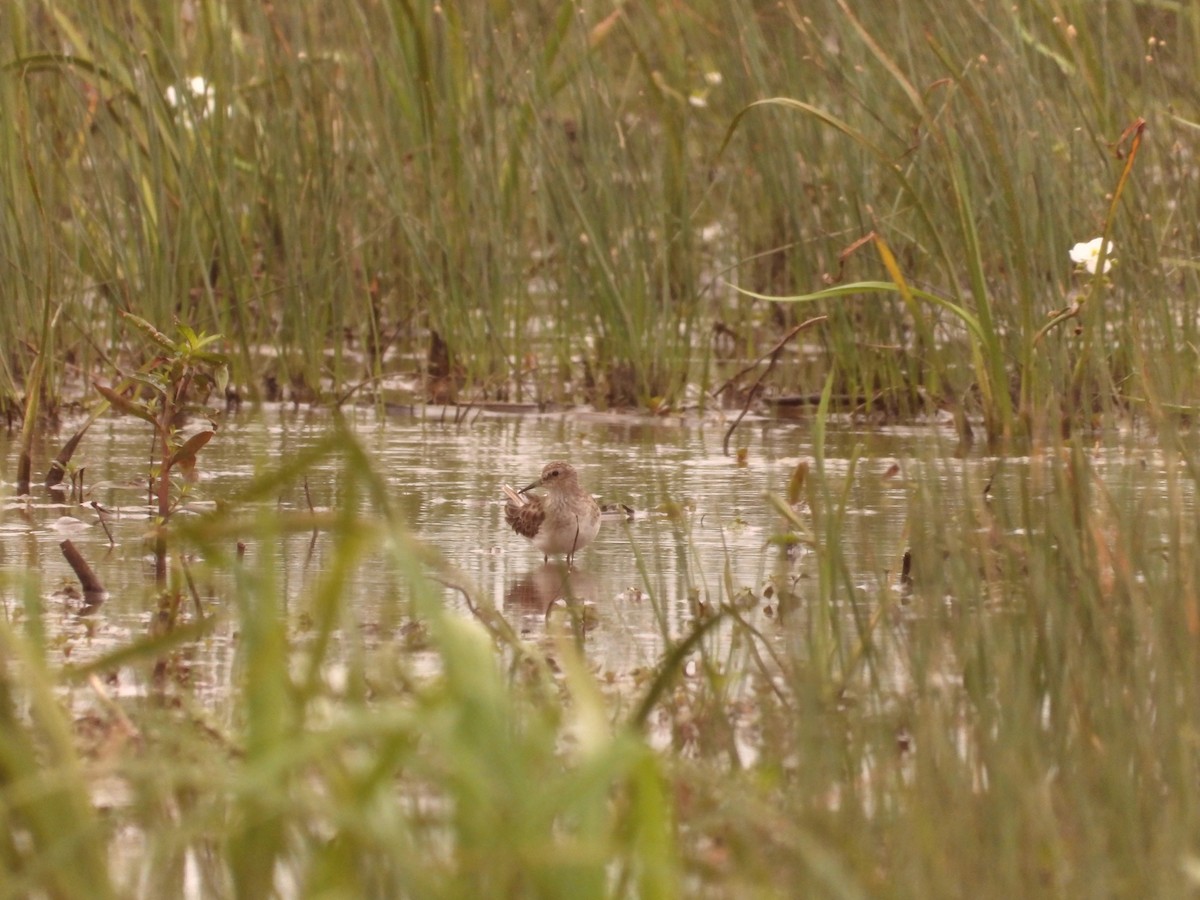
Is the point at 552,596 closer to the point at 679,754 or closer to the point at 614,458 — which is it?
the point at 679,754

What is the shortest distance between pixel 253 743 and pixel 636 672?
1.61 metres

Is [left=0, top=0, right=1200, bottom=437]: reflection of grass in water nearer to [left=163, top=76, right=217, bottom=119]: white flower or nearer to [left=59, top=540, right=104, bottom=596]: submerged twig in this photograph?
[left=163, top=76, right=217, bottom=119]: white flower

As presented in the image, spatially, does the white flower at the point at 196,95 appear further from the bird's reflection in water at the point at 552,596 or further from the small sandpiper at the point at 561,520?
the bird's reflection in water at the point at 552,596

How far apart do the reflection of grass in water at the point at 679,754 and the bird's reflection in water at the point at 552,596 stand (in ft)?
1.41

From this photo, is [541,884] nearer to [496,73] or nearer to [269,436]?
[269,436]

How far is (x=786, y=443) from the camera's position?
704 cm

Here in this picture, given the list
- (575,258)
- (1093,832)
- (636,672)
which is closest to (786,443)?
(575,258)

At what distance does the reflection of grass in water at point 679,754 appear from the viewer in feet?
7.04

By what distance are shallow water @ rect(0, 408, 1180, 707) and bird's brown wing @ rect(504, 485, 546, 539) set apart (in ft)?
0.19

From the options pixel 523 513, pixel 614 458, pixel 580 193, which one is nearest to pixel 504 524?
pixel 523 513

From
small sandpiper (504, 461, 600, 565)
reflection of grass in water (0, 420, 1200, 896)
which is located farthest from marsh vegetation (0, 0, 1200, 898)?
small sandpiper (504, 461, 600, 565)

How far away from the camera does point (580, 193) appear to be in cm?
785

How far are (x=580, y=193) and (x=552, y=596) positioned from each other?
3315 mm

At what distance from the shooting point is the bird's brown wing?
5.23 metres
